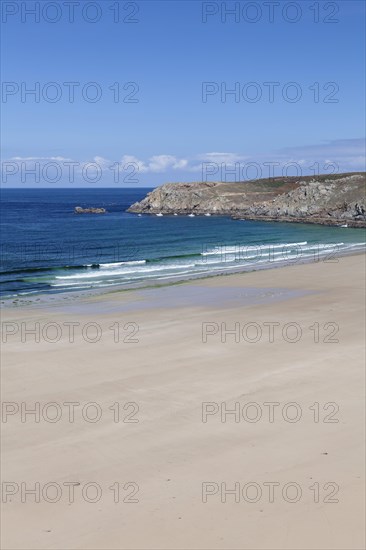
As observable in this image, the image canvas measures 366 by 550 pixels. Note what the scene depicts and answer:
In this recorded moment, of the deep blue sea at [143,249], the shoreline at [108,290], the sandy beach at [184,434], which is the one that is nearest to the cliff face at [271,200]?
the deep blue sea at [143,249]

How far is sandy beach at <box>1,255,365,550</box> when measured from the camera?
10.0 meters

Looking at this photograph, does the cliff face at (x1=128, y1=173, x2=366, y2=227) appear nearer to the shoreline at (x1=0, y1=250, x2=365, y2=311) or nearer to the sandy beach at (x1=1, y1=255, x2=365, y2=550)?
the shoreline at (x1=0, y1=250, x2=365, y2=311)

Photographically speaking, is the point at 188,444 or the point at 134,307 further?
the point at 134,307

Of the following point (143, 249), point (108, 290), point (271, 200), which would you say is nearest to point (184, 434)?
point (108, 290)

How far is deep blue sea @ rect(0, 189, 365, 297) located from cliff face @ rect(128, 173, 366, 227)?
8614 millimetres

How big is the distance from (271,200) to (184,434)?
96.1 metres

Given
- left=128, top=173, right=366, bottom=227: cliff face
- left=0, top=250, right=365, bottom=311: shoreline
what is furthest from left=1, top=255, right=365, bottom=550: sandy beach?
left=128, top=173, right=366, bottom=227: cliff face

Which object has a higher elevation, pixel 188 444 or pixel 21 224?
pixel 21 224

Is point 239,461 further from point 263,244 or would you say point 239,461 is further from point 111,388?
point 263,244

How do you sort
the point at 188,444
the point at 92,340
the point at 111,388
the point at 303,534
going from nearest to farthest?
the point at 303,534
the point at 188,444
the point at 111,388
the point at 92,340

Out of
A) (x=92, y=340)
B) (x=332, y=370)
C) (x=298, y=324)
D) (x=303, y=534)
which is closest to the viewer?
(x=303, y=534)

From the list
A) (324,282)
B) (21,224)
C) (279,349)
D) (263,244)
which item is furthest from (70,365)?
(21,224)

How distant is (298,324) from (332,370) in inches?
269

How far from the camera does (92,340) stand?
22.4m
